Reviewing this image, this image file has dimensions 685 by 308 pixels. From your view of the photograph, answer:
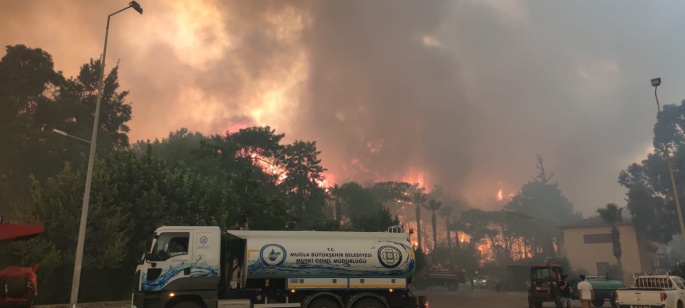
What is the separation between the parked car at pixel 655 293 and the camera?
16.9 metres

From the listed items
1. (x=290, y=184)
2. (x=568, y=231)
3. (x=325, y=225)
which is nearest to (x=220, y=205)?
(x=325, y=225)

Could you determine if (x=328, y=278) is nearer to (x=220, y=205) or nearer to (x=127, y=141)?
(x=220, y=205)

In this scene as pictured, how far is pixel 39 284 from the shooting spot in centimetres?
2195

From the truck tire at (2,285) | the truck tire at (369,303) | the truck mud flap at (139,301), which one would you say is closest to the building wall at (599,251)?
the truck tire at (369,303)

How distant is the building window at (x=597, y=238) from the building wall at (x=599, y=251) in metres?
0.30

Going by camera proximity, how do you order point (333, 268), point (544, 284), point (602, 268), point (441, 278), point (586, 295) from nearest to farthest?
point (333, 268) < point (586, 295) < point (544, 284) < point (441, 278) < point (602, 268)

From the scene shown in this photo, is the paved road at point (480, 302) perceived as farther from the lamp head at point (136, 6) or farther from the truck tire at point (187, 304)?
the lamp head at point (136, 6)

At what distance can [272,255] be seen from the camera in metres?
14.1

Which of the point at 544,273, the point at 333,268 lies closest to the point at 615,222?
the point at 544,273

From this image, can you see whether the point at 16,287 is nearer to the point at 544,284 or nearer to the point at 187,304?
the point at 187,304

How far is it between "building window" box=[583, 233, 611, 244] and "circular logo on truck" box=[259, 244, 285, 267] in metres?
63.4

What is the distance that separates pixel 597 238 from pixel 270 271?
63.9 m

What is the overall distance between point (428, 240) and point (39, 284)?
414 ft

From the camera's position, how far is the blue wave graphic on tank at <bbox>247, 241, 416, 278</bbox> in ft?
45.9
